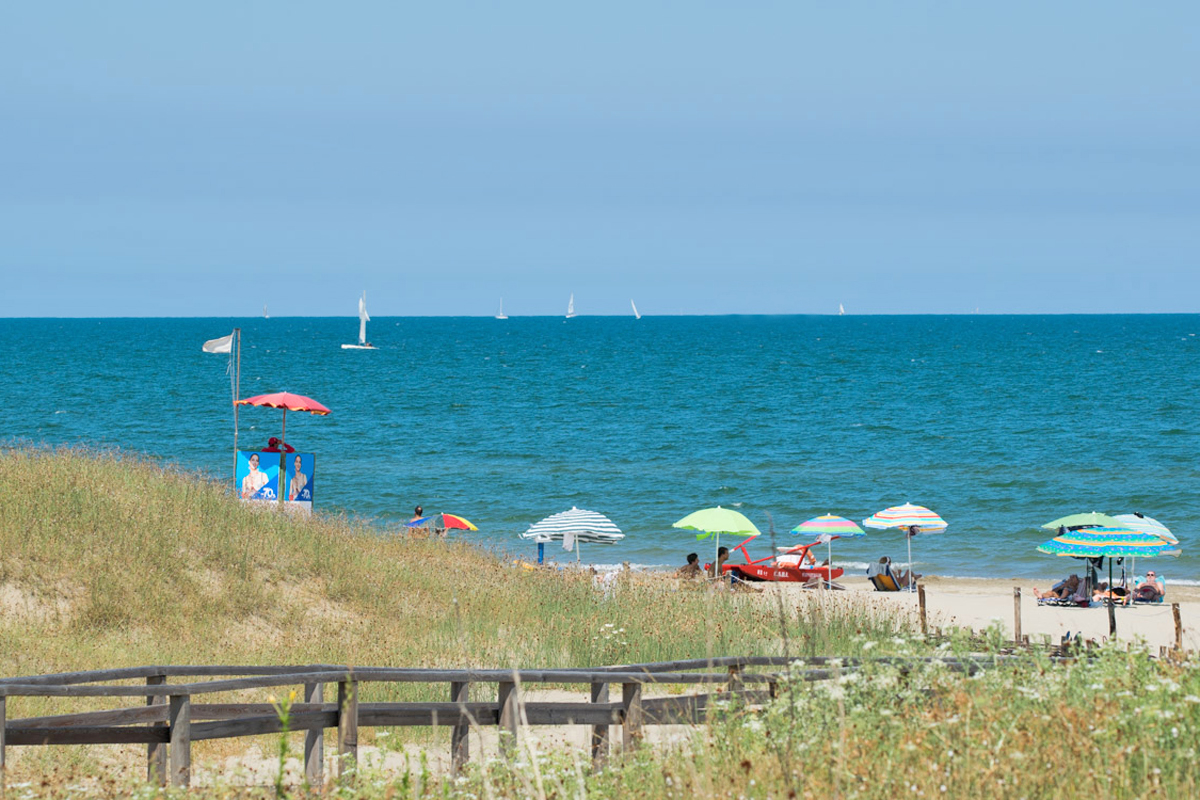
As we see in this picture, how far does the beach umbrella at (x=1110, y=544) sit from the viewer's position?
58.5 ft

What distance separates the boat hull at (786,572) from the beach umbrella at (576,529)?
140 inches

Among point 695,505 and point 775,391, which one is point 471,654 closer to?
point 695,505

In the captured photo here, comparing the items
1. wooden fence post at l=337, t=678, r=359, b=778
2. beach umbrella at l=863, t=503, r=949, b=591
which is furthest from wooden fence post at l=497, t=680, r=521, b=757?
beach umbrella at l=863, t=503, r=949, b=591

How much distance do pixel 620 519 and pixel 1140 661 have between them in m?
28.0

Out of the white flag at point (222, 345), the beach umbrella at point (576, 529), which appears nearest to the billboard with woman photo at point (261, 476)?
the white flag at point (222, 345)

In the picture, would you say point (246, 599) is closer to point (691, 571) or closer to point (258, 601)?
point (258, 601)

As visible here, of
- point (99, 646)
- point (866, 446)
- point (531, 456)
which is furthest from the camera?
point (866, 446)

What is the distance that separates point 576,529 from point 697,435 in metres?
34.1

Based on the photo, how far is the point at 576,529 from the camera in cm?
2092

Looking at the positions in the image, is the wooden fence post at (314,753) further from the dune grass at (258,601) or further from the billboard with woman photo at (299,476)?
the billboard with woman photo at (299,476)

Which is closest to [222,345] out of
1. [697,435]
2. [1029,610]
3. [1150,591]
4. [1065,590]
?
[1029,610]

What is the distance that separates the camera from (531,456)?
47656 millimetres

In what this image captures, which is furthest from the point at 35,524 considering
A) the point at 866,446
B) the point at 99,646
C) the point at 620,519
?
the point at 866,446

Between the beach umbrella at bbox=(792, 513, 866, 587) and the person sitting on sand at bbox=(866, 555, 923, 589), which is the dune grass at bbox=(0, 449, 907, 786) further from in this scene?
the beach umbrella at bbox=(792, 513, 866, 587)
